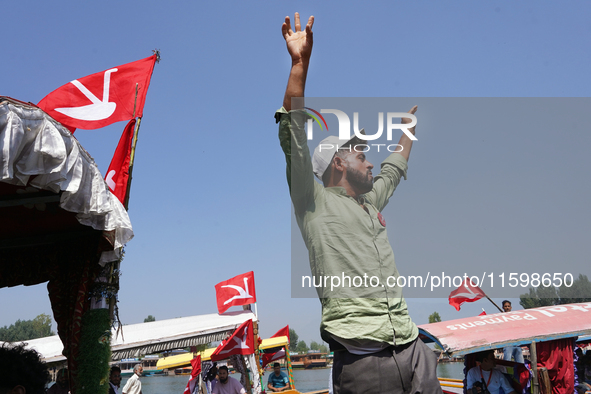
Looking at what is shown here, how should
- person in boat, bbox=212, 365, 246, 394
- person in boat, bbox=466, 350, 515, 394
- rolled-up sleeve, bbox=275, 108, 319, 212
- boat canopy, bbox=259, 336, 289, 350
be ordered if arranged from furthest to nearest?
boat canopy, bbox=259, 336, 289, 350 → person in boat, bbox=212, 365, 246, 394 → person in boat, bbox=466, 350, 515, 394 → rolled-up sleeve, bbox=275, 108, 319, 212

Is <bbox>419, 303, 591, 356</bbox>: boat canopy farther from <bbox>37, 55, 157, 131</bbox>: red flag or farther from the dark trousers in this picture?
<bbox>37, 55, 157, 131</bbox>: red flag

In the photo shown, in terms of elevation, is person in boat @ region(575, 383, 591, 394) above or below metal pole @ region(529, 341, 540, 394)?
below

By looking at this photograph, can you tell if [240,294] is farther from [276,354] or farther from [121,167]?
[121,167]

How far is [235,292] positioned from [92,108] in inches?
353

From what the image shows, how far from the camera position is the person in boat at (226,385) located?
8758 millimetres

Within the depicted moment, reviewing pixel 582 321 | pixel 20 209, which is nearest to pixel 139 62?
pixel 20 209

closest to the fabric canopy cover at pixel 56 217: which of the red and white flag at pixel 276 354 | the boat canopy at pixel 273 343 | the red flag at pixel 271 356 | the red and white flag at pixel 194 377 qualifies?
the red and white flag at pixel 194 377

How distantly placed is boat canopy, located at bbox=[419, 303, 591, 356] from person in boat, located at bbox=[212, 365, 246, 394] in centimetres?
413

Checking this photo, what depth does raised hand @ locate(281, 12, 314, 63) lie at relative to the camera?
2.16 meters

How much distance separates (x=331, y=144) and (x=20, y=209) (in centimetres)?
263

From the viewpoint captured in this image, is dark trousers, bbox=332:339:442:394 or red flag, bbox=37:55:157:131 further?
red flag, bbox=37:55:157:131

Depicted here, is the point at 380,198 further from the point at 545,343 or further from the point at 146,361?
the point at 146,361

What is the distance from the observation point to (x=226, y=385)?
8867 mm

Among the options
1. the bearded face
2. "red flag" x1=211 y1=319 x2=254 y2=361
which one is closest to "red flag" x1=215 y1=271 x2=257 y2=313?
"red flag" x1=211 y1=319 x2=254 y2=361
